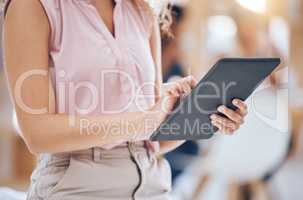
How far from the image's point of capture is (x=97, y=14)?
0.79 meters

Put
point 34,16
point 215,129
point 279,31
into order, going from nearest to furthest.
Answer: point 34,16 → point 215,129 → point 279,31

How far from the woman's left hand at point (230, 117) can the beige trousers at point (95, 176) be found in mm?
147

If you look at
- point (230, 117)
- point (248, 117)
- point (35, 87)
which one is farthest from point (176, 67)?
point (35, 87)

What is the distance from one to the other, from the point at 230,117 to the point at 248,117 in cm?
77

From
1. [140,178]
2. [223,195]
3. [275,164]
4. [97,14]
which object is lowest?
[223,195]

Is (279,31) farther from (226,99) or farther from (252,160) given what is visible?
(226,99)

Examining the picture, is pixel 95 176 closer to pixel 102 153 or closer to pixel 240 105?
pixel 102 153

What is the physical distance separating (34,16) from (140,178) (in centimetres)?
32

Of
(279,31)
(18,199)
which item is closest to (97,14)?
(18,199)

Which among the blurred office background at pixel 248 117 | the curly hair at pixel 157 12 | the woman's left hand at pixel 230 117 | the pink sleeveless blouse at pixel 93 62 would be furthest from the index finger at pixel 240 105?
the blurred office background at pixel 248 117

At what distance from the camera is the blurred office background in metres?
1.52

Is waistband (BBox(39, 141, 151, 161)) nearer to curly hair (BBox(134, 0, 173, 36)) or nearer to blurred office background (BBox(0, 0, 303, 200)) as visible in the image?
curly hair (BBox(134, 0, 173, 36))

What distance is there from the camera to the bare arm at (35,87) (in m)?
0.68

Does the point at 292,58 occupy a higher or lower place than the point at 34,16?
lower
